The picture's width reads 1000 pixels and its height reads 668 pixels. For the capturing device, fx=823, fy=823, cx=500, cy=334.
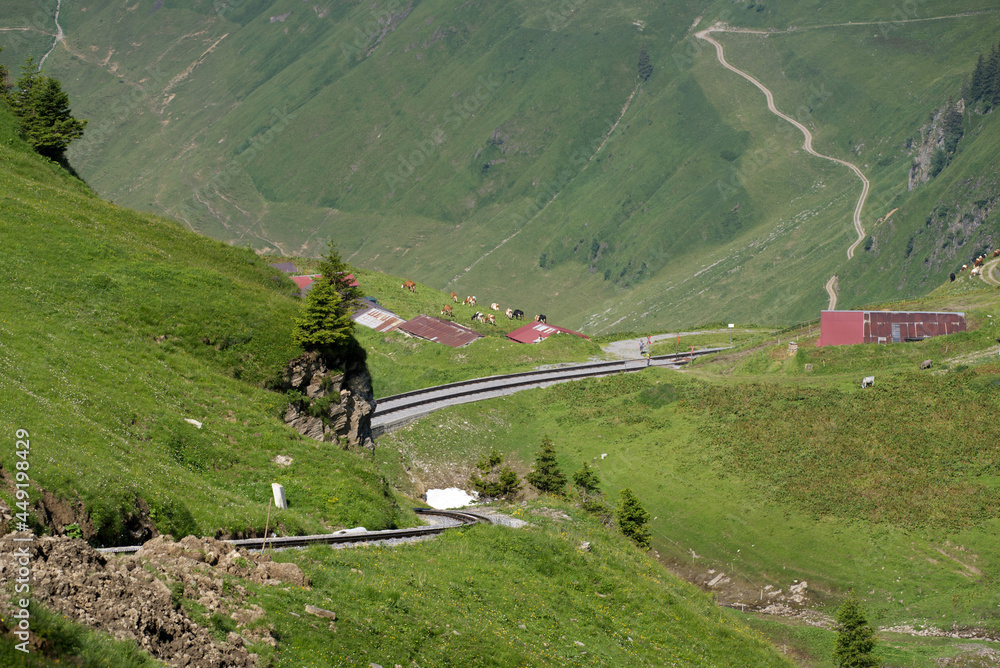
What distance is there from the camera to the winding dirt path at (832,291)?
18379cm

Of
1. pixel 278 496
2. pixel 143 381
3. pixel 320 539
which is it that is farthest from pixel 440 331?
pixel 320 539

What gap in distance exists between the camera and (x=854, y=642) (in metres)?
39.8

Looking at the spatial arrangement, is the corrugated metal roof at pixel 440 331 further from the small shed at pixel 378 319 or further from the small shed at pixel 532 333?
the small shed at pixel 532 333

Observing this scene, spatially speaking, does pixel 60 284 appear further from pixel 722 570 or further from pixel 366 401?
pixel 722 570

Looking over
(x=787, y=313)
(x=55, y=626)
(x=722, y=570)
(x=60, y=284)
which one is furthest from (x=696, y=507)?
(x=787, y=313)

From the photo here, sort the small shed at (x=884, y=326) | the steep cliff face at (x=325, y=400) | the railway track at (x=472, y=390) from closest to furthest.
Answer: the steep cliff face at (x=325, y=400)
the railway track at (x=472, y=390)
the small shed at (x=884, y=326)

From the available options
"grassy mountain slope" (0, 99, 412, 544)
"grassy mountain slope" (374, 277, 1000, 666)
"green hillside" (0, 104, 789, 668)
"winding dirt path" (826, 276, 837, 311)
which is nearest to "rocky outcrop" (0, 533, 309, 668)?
"green hillside" (0, 104, 789, 668)

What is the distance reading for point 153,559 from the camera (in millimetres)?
17156

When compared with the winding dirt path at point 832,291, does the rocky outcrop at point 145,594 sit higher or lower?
lower

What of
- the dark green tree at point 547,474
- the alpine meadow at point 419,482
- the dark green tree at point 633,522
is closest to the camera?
the alpine meadow at point 419,482

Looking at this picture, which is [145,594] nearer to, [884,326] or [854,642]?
[854,642]

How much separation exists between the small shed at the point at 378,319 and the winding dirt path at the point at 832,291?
116005 millimetres

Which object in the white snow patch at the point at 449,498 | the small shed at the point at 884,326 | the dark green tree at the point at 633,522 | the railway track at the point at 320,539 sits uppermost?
the small shed at the point at 884,326

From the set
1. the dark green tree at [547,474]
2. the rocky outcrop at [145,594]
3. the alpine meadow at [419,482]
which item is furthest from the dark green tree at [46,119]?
the rocky outcrop at [145,594]
